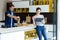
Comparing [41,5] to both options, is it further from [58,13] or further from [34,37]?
[58,13]

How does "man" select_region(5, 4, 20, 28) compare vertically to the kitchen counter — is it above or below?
above

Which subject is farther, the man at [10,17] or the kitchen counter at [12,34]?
the man at [10,17]

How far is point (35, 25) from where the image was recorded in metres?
1.55

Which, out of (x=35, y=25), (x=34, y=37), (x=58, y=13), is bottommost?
(x=34, y=37)

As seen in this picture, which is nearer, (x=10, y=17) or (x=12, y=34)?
(x=12, y=34)

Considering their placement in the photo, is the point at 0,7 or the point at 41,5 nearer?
the point at 41,5

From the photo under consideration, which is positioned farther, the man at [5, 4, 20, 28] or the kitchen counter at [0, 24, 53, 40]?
the man at [5, 4, 20, 28]

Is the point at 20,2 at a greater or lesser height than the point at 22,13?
greater

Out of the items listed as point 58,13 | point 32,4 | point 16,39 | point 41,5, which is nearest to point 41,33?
point 16,39

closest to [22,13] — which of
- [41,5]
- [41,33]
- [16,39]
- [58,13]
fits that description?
[41,5]

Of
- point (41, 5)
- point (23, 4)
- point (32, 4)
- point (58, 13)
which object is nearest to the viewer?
point (58, 13)

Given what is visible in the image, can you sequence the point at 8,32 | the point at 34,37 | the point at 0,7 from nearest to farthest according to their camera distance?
the point at 8,32 < the point at 34,37 < the point at 0,7

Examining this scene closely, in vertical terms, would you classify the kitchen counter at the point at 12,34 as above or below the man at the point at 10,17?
below

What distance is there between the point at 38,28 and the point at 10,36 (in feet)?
1.31
